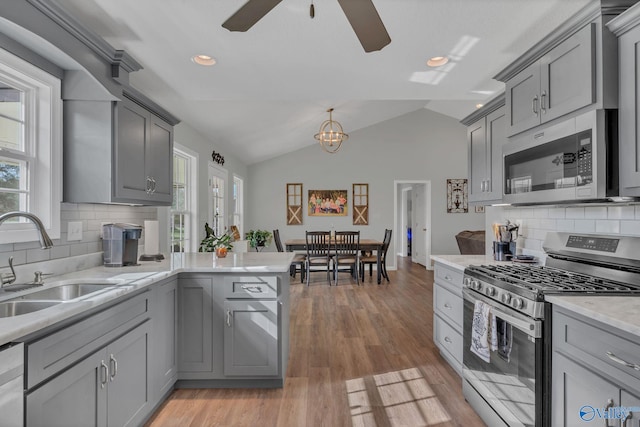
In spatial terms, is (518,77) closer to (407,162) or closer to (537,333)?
(537,333)

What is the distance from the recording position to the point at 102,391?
156 cm

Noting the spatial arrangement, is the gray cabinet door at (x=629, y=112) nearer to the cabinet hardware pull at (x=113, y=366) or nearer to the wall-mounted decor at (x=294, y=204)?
the cabinet hardware pull at (x=113, y=366)

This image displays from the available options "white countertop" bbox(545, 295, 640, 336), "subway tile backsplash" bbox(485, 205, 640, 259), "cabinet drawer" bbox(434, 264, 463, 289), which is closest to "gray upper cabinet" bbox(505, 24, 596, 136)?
"subway tile backsplash" bbox(485, 205, 640, 259)

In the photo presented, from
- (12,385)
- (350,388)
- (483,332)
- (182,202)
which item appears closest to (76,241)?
(12,385)

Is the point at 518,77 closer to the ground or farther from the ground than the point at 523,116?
farther from the ground

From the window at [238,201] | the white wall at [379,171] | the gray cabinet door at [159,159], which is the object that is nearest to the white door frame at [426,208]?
the white wall at [379,171]

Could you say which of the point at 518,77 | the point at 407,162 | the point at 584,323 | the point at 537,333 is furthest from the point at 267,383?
the point at 407,162

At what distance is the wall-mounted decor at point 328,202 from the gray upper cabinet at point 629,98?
250 inches

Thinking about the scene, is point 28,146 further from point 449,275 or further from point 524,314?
point 449,275

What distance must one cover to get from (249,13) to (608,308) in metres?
1.90

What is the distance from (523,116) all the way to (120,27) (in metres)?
2.50

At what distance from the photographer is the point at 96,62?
2.06 metres

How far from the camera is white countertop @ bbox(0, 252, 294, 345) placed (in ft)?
3.78

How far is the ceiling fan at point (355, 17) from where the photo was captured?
151 cm
